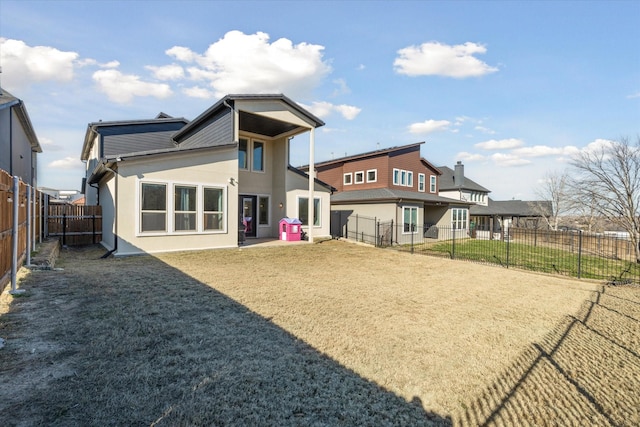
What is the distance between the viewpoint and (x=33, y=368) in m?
3.04

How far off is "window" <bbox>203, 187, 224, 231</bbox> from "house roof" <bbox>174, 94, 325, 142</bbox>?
12.1 ft

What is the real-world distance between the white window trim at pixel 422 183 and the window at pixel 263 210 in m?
13.5

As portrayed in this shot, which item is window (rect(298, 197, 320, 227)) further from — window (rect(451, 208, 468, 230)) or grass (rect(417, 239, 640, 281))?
window (rect(451, 208, 468, 230))

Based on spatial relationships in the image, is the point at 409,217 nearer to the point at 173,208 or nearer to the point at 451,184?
the point at 173,208

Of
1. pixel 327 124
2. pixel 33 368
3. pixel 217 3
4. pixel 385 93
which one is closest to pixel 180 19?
pixel 217 3

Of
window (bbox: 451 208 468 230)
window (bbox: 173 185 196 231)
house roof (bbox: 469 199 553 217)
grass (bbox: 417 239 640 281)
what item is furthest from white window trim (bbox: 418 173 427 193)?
window (bbox: 173 185 196 231)

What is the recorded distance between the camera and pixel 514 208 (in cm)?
4025

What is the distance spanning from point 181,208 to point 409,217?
14.2 meters

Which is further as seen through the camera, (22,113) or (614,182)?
(614,182)

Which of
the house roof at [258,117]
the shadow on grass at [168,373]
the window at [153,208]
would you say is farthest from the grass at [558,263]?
the window at [153,208]

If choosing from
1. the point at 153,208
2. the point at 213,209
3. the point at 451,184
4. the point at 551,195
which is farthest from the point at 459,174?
the point at 153,208

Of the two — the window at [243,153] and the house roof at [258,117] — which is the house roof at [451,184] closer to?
the house roof at [258,117]

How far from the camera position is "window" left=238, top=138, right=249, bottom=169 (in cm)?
1559

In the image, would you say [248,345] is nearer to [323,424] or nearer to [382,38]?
[323,424]
